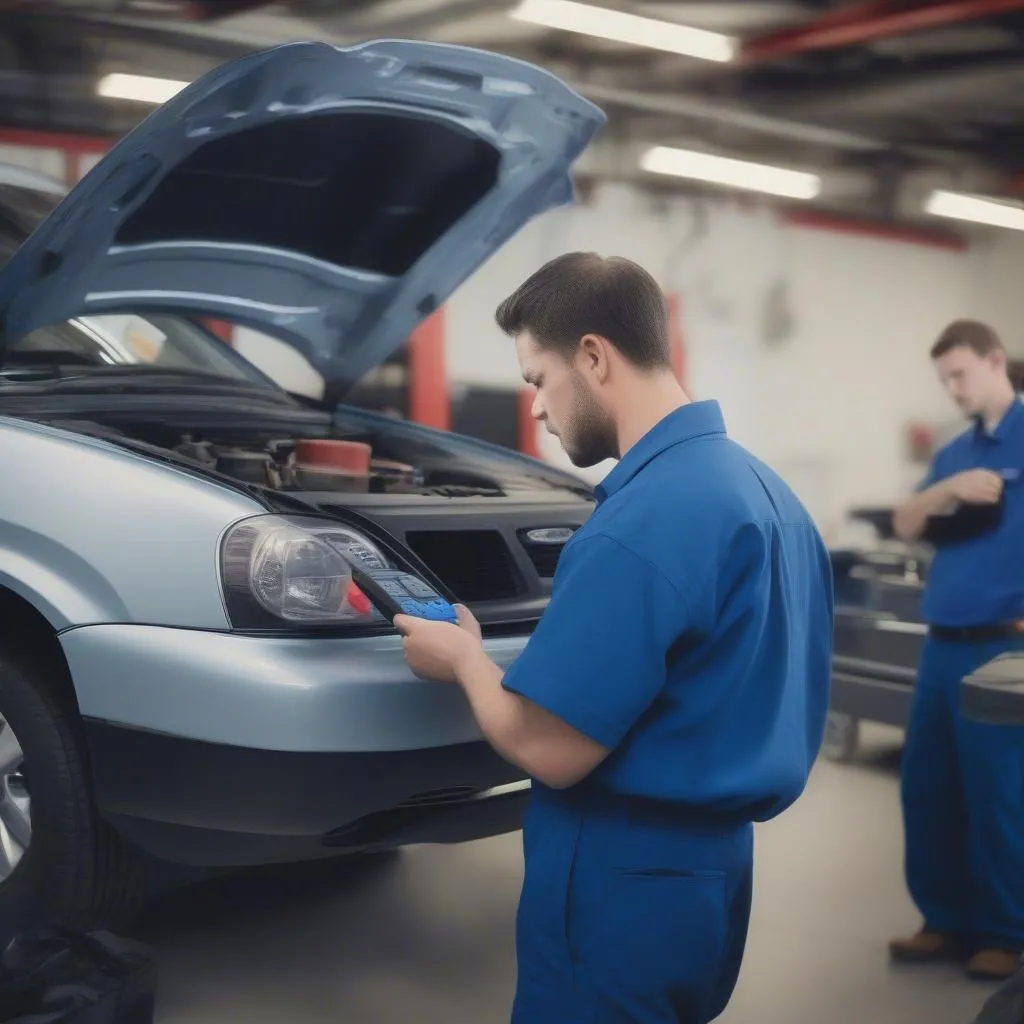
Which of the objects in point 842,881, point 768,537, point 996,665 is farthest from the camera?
point 842,881

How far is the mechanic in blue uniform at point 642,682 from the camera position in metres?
1.32

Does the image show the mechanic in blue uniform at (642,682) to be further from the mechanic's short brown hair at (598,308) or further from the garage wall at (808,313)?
the garage wall at (808,313)

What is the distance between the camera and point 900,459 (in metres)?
9.90

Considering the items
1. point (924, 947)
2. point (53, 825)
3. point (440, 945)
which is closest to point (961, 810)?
point (924, 947)

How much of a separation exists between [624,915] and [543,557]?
1.12 m

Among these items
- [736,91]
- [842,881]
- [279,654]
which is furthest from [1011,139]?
[279,654]

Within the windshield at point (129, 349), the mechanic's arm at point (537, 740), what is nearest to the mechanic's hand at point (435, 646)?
the mechanic's arm at point (537, 740)

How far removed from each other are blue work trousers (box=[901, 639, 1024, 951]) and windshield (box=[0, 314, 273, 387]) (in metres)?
1.77

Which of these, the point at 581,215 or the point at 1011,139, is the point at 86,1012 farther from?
the point at 1011,139

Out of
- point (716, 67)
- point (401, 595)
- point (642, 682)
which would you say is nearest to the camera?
point (642, 682)

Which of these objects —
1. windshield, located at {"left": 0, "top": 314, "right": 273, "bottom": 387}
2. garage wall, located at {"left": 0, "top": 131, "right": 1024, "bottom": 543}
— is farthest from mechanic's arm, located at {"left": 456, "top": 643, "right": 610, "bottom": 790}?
garage wall, located at {"left": 0, "top": 131, "right": 1024, "bottom": 543}

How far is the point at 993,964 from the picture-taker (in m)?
2.57

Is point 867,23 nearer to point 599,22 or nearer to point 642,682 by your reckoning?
point 599,22

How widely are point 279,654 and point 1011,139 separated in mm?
8192
